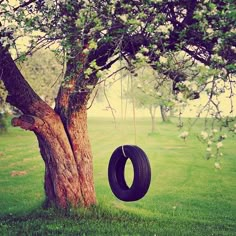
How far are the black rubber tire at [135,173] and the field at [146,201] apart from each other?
95 cm

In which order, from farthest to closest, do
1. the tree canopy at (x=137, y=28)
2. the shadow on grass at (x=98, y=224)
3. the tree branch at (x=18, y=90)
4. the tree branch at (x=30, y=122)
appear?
the tree branch at (x=30, y=122) → the tree branch at (x=18, y=90) → the shadow on grass at (x=98, y=224) → the tree canopy at (x=137, y=28)

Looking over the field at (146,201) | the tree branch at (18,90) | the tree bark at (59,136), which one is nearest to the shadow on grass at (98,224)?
the field at (146,201)

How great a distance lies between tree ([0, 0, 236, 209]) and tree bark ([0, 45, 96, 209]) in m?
0.04

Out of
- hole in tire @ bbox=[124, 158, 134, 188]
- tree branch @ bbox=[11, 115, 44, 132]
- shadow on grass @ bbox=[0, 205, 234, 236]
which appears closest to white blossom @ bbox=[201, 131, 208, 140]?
shadow on grass @ bbox=[0, 205, 234, 236]

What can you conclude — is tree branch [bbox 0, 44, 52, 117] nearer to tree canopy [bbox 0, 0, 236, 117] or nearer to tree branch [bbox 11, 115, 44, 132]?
A: tree branch [bbox 11, 115, 44, 132]

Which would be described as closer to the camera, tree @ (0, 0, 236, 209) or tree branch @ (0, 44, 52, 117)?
tree @ (0, 0, 236, 209)

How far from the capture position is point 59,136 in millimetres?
14133

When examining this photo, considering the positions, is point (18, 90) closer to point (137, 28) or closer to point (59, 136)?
point (59, 136)

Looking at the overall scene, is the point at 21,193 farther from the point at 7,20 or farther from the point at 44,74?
the point at 44,74

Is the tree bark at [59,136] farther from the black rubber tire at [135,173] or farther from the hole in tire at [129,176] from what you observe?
the hole in tire at [129,176]

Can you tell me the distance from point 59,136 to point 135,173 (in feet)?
16.0

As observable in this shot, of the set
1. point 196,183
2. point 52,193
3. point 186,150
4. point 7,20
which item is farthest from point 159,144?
point 7,20

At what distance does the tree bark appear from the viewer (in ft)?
44.9

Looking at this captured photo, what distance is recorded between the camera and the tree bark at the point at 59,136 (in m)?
13.7
